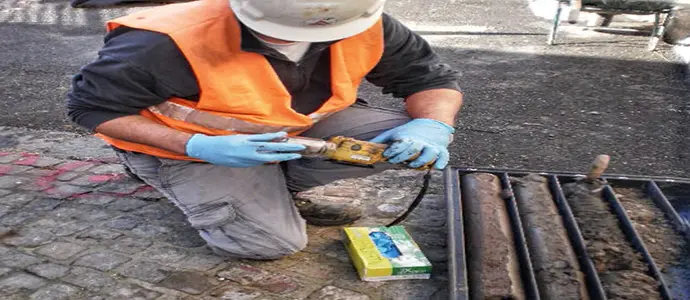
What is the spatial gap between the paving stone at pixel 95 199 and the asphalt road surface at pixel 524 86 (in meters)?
1.21

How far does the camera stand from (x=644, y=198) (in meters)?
2.87

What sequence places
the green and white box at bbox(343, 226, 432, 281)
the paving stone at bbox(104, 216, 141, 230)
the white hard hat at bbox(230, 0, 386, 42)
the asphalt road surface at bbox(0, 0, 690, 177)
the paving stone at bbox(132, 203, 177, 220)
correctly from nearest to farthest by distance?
the white hard hat at bbox(230, 0, 386, 42) < the green and white box at bbox(343, 226, 432, 281) < the paving stone at bbox(104, 216, 141, 230) < the paving stone at bbox(132, 203, 177, 220) < the asphalt road surface at bbox(0, 0, 690, 177)

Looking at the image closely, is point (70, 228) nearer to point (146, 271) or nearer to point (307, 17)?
point (146, 271)

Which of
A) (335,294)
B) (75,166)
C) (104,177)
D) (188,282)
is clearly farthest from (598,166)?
(75,166)

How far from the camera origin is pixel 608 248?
244 cm

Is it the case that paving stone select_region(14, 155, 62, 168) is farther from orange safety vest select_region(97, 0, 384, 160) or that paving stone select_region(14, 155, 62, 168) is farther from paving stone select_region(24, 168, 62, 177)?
orange safety vest select_region(97, 0, 384, 160)

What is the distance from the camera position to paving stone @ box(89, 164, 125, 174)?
3346mm

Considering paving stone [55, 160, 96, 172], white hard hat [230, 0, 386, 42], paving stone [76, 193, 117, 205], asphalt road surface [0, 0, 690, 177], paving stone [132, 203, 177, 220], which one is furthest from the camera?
→ asphalt road surface [0, 0, 690, 177]

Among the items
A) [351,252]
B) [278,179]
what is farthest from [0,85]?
[351,252]

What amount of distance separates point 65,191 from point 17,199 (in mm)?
197

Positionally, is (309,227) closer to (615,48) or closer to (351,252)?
(351,252)

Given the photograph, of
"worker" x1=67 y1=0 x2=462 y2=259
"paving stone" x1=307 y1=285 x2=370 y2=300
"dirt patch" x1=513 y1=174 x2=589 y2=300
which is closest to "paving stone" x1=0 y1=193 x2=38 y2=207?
"worker" x1=67 y1=0 x2=462 y2=259

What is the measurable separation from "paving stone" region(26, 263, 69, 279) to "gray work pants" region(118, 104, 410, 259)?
461 mm

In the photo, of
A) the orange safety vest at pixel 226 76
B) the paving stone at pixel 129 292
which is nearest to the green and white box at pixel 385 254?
the orange safety vest at pixel 226 76
